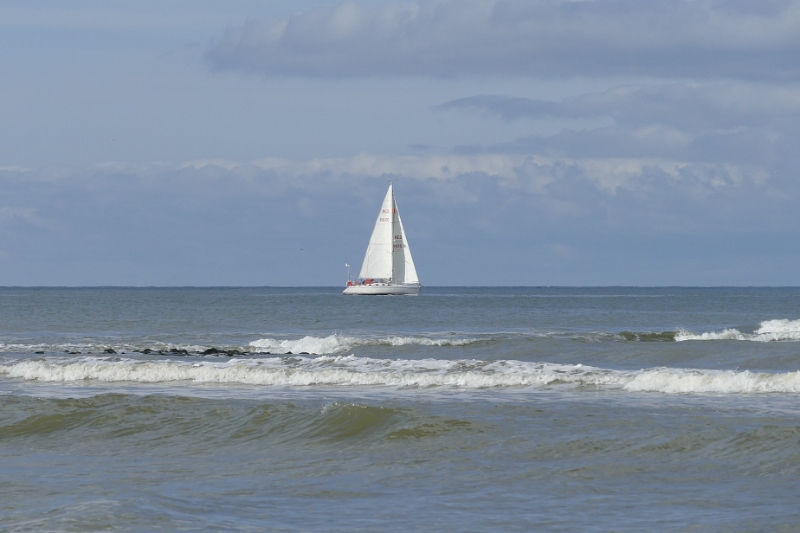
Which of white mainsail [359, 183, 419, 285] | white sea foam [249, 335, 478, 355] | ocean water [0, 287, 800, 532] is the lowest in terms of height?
ocean water [0, 287, 800, 532]

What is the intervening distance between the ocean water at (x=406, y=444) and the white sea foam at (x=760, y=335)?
10735 mm

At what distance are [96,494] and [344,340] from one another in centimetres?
2868

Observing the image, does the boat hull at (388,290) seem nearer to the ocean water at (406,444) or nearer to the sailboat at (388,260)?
the sailboat at (388,260)

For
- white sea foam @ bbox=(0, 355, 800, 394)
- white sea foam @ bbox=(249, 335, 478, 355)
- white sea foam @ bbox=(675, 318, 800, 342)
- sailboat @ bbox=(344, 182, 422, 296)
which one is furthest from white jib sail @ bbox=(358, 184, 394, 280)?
white sea foam @ bbox=(0, 355, 800, 394)

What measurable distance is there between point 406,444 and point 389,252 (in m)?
95.0

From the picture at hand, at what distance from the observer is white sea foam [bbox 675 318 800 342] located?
137 ft

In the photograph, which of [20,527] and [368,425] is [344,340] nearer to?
[368,425]

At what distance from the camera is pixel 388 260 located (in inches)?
4390

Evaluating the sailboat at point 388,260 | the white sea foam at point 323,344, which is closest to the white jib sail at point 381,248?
the sailboat at point 388,260

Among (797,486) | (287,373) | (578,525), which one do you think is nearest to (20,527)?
(578,525)

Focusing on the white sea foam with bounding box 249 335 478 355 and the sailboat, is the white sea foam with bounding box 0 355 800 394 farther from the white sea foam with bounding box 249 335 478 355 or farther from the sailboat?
the sailboat

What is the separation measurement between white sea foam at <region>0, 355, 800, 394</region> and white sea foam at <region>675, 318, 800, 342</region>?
1555 cm

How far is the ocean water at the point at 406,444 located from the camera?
10.7 m

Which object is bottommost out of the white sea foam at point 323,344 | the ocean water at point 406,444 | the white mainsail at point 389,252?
the ocean water at point 406,444
